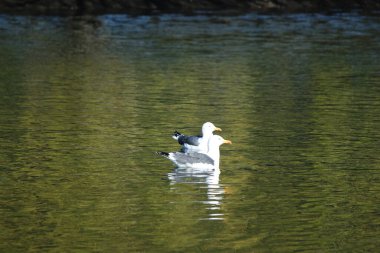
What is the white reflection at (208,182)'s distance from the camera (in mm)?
22953

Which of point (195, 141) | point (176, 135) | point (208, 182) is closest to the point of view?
point (208, 182)

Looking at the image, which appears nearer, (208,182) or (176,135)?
(208,182)

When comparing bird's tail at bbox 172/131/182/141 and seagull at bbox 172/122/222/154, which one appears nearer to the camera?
seagull at bbox 172/122/222/154

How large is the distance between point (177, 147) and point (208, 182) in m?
4.54

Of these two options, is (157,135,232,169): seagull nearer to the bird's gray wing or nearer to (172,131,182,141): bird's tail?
the bird's gray wing

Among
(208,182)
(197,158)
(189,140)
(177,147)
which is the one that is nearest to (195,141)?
(189,140)

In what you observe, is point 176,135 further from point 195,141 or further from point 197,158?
point 197,158

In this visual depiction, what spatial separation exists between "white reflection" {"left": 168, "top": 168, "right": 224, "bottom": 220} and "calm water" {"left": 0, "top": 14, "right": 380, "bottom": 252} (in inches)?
2.5

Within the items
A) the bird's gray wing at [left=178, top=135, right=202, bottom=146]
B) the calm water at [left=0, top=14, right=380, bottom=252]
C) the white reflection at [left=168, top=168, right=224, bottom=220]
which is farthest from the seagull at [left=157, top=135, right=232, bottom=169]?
the bird's gray wing at [left=178, top=135, right=202, bottom=146]

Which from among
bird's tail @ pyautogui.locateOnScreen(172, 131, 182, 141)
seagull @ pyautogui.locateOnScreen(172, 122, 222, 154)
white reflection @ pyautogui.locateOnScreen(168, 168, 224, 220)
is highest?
bird's tail @ pyautogui.locateOnScreen(172, 131, 182, 141)

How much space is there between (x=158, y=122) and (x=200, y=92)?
678 cm

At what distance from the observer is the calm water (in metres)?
21.2

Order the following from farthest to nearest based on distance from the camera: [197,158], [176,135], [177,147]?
[177,147]
[176,135]
[197,158]

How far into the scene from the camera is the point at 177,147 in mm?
30047
